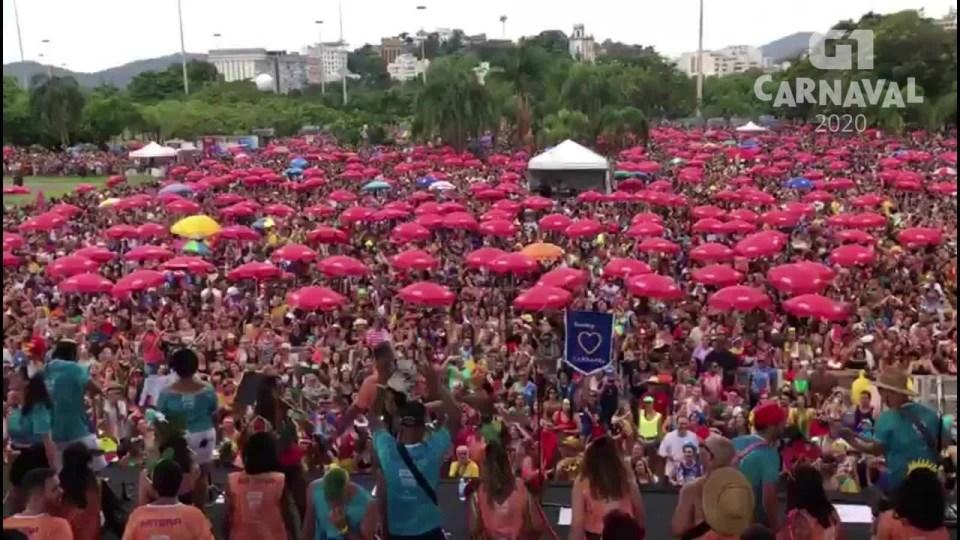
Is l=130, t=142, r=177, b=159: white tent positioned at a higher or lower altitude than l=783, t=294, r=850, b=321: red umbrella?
higher

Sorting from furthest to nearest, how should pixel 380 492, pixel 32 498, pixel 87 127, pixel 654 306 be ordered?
pixel 87 127 → pixel 654 306 → pixel 380 492 → pixel 32 498

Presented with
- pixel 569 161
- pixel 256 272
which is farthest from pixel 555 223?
pixel 569 161

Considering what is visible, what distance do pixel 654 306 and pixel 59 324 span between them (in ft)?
24.2

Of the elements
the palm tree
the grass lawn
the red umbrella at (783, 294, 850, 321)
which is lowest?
the grass lawn

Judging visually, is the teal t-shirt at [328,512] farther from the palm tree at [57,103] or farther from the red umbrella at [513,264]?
the palm tree at [57,103]

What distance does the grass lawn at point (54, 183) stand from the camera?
144ft

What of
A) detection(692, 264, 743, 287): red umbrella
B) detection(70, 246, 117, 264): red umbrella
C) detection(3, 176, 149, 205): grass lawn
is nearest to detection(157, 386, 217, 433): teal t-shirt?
detection(692, 264, 743, 287): red umbrella

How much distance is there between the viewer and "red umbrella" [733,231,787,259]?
56.0 feet

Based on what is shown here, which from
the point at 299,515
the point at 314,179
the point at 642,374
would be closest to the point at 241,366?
the point at 642,374

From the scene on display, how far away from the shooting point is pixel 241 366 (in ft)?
40.0

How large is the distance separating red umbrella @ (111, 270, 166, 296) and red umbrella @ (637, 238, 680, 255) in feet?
22.0

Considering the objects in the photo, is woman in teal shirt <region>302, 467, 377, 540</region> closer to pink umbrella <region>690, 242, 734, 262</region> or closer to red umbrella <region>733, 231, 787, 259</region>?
pink umbrella <region>690, 242, 734, 262</region>

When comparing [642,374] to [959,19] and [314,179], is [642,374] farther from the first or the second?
[314,179]

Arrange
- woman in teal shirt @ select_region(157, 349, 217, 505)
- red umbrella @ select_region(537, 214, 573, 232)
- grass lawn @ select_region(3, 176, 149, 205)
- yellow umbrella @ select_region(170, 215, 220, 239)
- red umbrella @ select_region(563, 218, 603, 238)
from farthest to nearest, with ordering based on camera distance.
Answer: grass lawn @ select_region(3, 176, 149, 205) < red umbrella @ select_region(537, 214, 573, 232) < yellow umbrella @ select_region(170, 215, 220, 239) < red umbrella @ select_region(563, 218, 603, 238) < woman in teal shirt @ select_region(157, 349, 217, 505)
